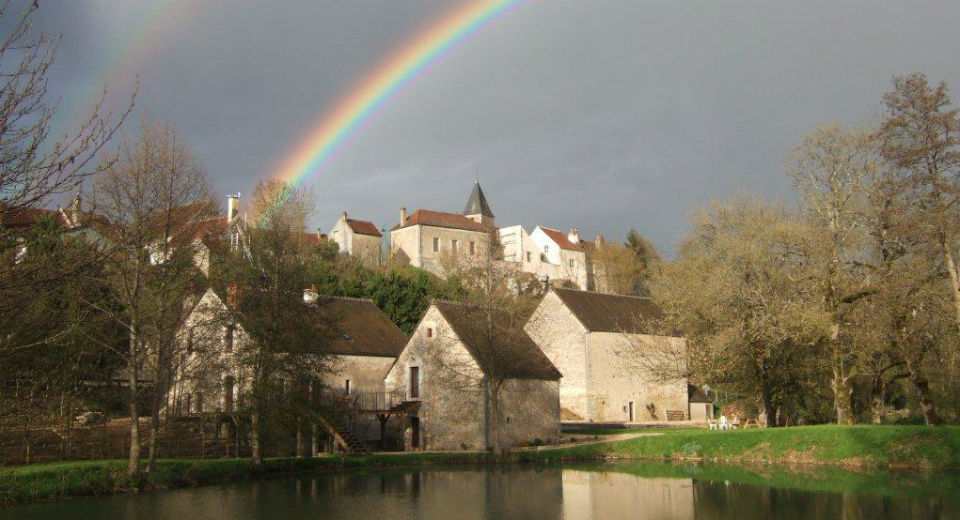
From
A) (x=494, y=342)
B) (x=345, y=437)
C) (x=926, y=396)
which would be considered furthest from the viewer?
(x=494, y=342)

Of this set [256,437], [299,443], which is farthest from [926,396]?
[256,437]

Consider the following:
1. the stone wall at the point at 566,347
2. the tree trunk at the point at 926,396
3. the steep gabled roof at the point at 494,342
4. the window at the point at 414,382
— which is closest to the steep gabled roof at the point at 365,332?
the window at the point at 414,382

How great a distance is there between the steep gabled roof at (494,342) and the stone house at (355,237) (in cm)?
4100

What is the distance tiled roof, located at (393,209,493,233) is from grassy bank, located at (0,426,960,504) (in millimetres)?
51314

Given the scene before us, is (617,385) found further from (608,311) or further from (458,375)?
(458,375)

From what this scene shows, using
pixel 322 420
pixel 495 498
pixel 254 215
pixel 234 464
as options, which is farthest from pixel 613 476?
pixel 254 215

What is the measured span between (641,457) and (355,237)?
170 feet

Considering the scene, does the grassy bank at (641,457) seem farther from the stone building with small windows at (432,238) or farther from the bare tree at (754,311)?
the stone building with small windows at (432,238)

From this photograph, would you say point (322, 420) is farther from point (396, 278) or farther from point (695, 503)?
point (396, 278)

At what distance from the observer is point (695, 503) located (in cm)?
1850

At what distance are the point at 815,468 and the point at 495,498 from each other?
1259cm

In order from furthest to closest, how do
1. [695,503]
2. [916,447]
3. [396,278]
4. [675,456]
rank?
[396,278] → [675,456] → [916,447] → [695,503]

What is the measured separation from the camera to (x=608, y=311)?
5009 cm

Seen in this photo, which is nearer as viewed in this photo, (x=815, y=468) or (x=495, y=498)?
(x=495, y=498)
